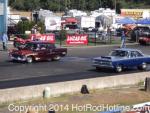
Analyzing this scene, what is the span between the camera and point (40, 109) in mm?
19312

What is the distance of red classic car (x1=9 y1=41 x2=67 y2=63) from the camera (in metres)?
35.6

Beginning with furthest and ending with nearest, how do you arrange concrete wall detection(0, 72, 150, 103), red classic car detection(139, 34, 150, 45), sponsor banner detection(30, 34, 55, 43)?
Result: red classic car detection(139, 34, 150, 45), sponsor banner detection(30, 34, 55, 43), concrete wall detection(0, 72, 150, 103)

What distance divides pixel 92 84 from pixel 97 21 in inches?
2385

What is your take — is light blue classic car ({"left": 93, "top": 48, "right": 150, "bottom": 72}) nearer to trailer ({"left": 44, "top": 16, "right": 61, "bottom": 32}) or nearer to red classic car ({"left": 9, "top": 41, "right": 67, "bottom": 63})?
red classic car ({"left": 9, "top": 41, "right": 67, "bottom": 63})

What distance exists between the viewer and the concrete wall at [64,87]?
69.7 ft

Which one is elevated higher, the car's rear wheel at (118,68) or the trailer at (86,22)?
the trailer at (86,22)

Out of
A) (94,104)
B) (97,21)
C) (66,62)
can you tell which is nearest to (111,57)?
(66,62)

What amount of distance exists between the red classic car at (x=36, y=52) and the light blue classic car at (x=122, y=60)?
4.86m

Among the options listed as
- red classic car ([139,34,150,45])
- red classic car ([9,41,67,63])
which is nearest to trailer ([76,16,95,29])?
red classic car ([139,34,150,45])

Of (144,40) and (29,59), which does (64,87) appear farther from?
(144,40)

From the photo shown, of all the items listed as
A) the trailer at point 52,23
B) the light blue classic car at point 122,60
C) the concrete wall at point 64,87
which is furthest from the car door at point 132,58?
the trailer at point 52,23

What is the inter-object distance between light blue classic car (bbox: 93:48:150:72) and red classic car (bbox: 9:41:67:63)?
4.86m

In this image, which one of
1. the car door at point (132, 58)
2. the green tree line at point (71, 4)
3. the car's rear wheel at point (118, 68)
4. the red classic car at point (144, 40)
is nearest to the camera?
the car's rear wheel at point (118, 68)

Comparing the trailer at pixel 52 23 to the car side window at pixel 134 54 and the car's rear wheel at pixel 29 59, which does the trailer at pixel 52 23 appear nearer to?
the car's rear wheel at pixel 29 59
